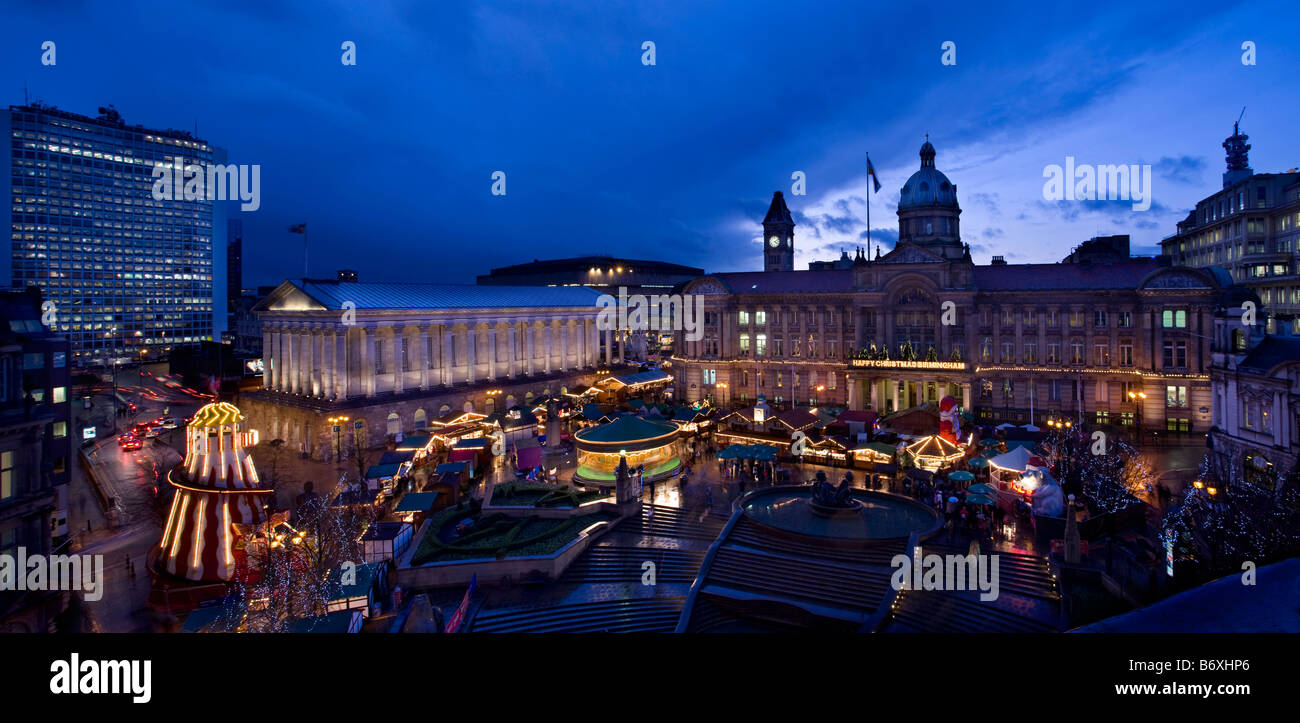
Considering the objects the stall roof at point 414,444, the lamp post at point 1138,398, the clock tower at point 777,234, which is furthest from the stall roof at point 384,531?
the clock tower at point 777,234

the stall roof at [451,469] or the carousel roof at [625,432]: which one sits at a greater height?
the carousel roof at [625,432]

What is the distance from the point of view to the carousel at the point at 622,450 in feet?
133

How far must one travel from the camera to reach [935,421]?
155ft

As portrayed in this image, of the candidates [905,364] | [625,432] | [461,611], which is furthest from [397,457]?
[905,364]

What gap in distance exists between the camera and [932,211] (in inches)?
3022

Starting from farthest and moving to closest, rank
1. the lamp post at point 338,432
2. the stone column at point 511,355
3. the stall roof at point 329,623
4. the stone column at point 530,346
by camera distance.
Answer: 1. the stone column at point 530,346
2. the stone column at point 511,355
3. the lamp post at point 338,432
4. the stall roof at point 329,623

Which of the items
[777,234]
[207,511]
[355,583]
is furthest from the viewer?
[777,234]

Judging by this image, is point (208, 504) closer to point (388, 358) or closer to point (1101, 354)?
point (388, 358)

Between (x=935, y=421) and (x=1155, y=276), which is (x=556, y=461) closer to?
(x=935, y=421)

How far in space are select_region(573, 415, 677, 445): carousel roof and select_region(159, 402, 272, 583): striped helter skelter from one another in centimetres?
1961

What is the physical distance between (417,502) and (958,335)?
2075 inches

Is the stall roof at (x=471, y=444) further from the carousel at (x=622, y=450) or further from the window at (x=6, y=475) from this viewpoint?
the window at (x=6, y=475)

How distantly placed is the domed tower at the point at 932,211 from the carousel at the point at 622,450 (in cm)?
5046

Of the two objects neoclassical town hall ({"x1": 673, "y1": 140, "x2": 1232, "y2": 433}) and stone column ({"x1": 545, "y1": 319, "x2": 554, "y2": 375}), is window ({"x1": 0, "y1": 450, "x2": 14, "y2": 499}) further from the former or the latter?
stone column ({"x1": 545, "y1": 319, "x2": 554, "y2": 375})
